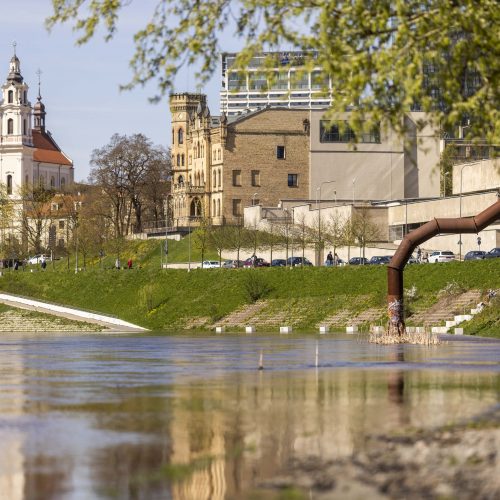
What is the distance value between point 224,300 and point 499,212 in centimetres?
5154

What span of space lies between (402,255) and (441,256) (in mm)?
57789

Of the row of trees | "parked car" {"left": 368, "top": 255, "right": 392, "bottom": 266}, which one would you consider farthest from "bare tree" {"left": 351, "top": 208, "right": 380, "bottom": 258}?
"parked car" {"left": 368, "top": 255, "right": 392, "bottom": 266}

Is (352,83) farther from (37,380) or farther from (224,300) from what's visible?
(224,300)

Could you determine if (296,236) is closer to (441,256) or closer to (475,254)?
(441,256)

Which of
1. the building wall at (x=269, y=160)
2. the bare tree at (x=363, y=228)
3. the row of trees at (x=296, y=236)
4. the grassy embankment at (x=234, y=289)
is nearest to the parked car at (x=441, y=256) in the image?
the bare tree at (x=363, y=228)

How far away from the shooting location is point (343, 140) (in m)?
185

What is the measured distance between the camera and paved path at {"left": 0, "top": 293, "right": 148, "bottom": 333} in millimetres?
107213

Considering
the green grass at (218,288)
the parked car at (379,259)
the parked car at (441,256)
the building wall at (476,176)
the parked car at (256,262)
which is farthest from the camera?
the parked car at (256,262)

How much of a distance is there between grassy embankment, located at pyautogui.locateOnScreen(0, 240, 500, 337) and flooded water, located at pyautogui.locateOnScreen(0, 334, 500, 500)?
103 ft

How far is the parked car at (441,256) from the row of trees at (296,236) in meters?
9.42

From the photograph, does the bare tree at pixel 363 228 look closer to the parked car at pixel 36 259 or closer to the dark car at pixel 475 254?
the dark car at pixel 475 254

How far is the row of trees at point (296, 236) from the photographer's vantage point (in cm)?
14175

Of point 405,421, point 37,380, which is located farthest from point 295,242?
point 405,421

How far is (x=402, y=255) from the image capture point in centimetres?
6744
